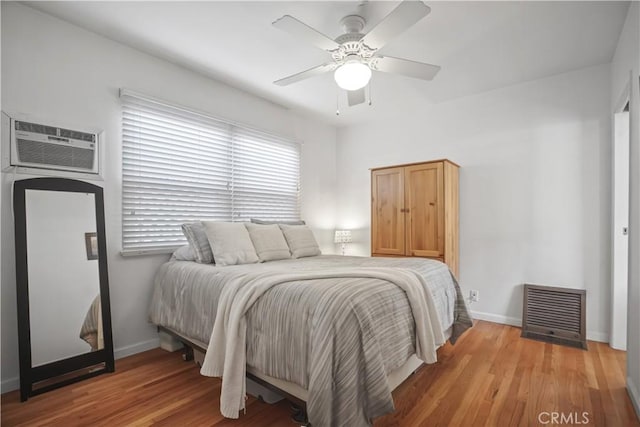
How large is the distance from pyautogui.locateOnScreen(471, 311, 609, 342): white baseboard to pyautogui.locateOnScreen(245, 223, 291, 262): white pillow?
2302 mm

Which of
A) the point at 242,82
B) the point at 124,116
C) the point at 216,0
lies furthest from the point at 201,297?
the point at 242,82

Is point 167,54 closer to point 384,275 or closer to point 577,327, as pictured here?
point 384,275

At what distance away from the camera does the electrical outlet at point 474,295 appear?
11.7 ft

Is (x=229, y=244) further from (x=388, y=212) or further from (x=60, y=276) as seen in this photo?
(x=388, y=212)

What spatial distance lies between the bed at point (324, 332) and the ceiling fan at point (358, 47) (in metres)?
1.32

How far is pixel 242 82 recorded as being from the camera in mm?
3318

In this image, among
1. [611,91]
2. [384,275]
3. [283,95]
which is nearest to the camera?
[384,275]

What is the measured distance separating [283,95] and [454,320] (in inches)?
117

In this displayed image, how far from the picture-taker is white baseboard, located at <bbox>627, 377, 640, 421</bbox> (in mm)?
1766

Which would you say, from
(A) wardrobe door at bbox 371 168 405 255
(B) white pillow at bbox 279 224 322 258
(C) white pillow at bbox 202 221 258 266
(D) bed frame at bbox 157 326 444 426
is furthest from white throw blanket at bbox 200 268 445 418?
(A) wardrobe door at bbox 371 168 405 255

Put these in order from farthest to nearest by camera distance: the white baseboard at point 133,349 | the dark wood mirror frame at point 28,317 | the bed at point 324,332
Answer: the white baseboard at point 133,349
the dark wood mirror frame at point 28,317
the bed at point 324,332

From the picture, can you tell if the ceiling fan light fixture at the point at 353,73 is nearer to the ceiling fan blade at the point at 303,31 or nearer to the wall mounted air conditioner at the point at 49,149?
the ceiling fan blade at the point at 303,31

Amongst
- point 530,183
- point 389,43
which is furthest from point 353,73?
point 530,183

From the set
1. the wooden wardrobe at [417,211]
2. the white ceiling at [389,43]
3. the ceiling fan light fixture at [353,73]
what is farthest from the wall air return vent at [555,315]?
the ceiling fan light fixture at [353,73]
